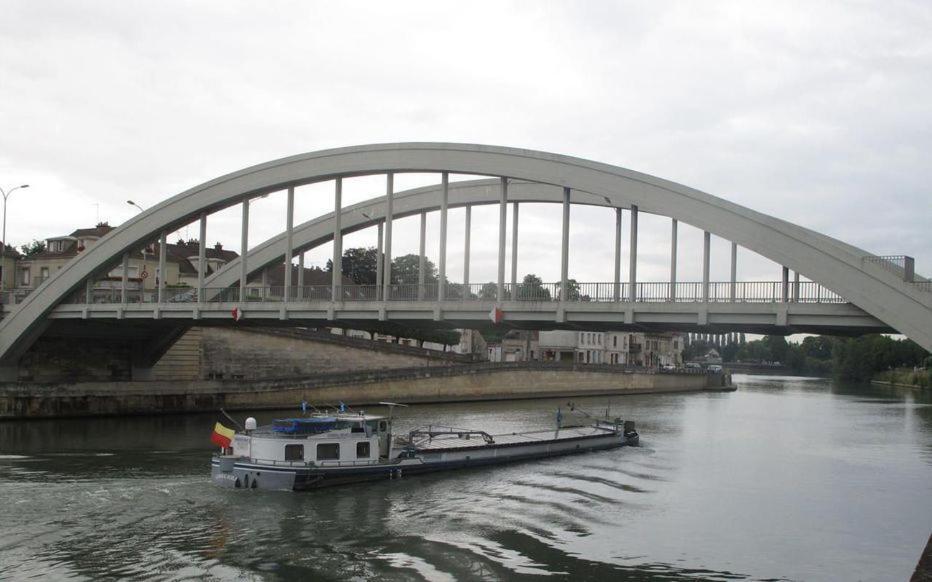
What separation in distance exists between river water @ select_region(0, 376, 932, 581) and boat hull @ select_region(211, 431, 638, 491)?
1.39 ft

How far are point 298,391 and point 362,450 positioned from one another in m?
20.8

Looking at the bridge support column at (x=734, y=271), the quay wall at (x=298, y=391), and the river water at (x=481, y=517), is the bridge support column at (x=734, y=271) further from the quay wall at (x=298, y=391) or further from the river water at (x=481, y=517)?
the quay wall at (x=298, y=391)

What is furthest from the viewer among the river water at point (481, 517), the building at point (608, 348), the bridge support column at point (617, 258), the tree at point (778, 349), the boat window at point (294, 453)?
the tree at point (778, 349)

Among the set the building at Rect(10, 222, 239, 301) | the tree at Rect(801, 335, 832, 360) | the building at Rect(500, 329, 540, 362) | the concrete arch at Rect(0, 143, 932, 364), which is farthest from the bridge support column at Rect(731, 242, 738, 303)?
the tree at Rect(801, 335, 832, 360)

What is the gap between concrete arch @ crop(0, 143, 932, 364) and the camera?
22.0 m

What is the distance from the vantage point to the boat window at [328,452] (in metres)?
23.8

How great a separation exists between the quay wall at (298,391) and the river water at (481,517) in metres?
3.76

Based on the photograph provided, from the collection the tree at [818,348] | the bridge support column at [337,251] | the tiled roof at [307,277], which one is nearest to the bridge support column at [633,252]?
the bridge support column at [337,251]

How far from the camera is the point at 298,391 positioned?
1756 inches

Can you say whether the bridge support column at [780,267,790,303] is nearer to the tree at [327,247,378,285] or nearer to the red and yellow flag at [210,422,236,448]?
the red and yellow flag at [210,422,236,448]

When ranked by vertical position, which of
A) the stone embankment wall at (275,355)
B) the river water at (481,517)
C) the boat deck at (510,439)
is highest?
the stone embankment wall at (275,355)

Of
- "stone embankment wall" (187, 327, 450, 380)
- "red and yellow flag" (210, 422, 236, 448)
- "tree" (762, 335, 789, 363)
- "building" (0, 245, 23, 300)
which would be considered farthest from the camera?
"tree" (762, 335, 789, 363)

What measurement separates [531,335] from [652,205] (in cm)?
6022

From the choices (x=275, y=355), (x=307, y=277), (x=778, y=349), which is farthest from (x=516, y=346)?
(x=778, y=349)
